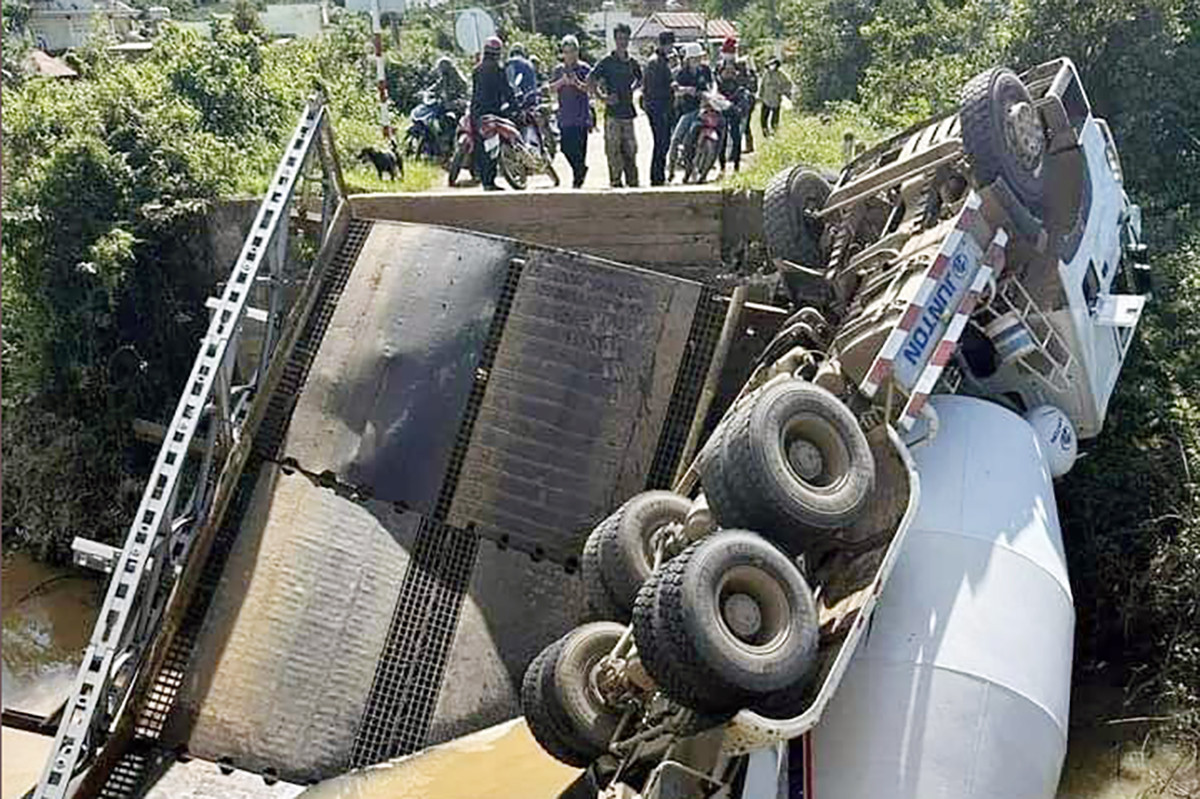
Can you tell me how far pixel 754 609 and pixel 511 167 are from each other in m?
6.15

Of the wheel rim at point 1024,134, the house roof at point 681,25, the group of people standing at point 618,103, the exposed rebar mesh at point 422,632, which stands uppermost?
the house roof at point 681,25

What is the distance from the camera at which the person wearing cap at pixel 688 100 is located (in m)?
9.89

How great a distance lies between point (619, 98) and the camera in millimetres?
9328

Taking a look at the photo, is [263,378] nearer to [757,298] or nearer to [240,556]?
[240,556]

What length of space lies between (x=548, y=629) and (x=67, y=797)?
2296 mm

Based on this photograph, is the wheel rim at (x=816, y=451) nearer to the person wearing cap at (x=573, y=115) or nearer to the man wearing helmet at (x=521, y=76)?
the person wearing cap at (x=573, y=115)

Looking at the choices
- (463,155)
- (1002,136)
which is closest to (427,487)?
(1002,136)

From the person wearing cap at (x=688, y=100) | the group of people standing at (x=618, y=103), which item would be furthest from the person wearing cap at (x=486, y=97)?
the person wearing cap at (x=688, y=100)

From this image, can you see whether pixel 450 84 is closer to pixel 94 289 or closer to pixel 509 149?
pixel 509 149

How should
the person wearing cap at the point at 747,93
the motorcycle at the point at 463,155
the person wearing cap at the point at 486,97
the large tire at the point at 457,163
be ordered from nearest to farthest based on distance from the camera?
1. the person wearing cap at the point at 486,97
2. the motorcycle at the point at 463,155
3. the large tire at the point at 457,163
4. the person wearing cap at the point at 747,93

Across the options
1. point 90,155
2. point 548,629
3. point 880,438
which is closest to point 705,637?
point 880,438

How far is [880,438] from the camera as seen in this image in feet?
17.1

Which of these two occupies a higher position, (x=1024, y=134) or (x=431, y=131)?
(x=431, y=131)

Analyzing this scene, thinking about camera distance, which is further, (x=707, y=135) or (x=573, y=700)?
(x=707, y=135)
